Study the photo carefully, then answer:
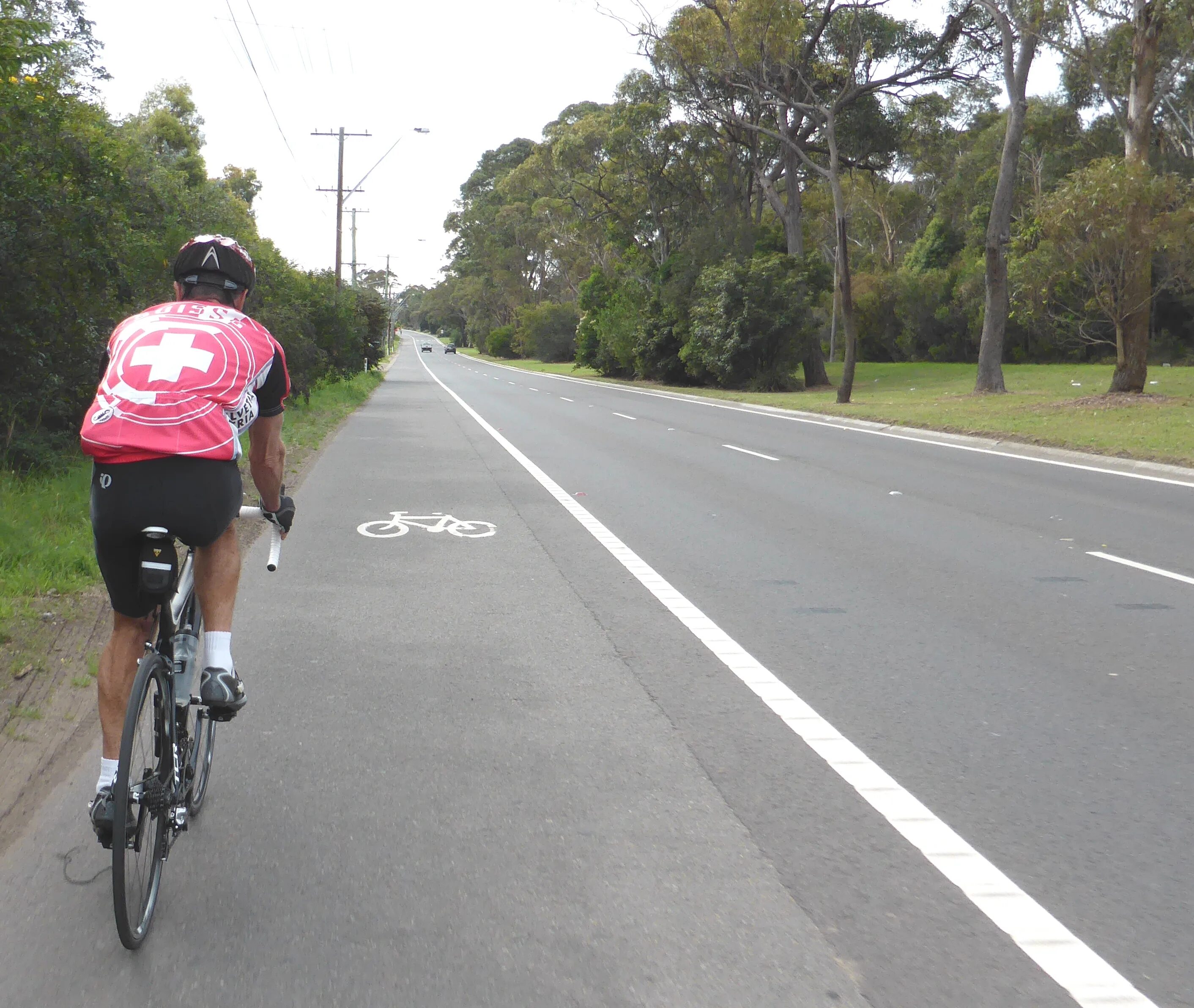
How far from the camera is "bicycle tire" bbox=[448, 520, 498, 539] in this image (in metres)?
10.5

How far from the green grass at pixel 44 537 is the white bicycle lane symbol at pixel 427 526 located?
2.34 m

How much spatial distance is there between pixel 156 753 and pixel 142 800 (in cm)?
20

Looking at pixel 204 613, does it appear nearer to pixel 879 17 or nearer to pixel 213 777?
pixel 213 777

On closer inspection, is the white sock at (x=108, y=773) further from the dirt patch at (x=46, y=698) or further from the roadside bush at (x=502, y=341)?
the roadside bush at (x=502, y=341)

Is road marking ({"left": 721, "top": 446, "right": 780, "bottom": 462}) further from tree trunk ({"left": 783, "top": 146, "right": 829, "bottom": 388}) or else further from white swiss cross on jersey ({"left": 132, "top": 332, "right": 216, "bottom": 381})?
tree trunk ({"left": 783, "top": 146, "right": 829, "bottom": 388})

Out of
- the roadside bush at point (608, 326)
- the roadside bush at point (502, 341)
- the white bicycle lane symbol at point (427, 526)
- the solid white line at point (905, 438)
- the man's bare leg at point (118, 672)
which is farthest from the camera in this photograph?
the roadside bush at point (502, 341)

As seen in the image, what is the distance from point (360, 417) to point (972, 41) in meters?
20.9

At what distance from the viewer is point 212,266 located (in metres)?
3.71

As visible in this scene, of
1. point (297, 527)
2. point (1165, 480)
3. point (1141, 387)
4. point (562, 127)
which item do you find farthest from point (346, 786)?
point (562, 127)

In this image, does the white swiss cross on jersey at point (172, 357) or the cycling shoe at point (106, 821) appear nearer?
the cycling shoe at point (106, 821)

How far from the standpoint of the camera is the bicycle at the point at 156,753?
3.18 metres

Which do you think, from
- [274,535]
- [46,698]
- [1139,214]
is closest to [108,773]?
[274,535]

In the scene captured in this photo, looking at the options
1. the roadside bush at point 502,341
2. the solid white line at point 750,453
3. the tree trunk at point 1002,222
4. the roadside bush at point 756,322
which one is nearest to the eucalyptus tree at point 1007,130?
the tree trunk at point 1002,222

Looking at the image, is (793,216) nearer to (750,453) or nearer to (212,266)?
(750,453)
